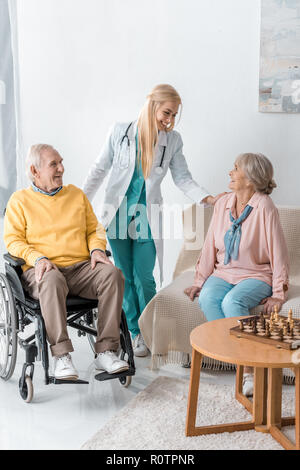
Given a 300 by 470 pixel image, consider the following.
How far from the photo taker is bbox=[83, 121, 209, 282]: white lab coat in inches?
120

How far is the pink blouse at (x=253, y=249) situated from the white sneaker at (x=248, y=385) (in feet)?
1.25

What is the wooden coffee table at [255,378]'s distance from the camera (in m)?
2.05

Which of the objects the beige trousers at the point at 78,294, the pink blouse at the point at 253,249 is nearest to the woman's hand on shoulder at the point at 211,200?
the pink blouse at the point at 253,249

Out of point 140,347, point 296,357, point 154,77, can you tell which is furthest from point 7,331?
point 154,77

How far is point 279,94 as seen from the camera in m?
3.29

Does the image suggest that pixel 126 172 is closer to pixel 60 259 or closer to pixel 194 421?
pixel 60 259

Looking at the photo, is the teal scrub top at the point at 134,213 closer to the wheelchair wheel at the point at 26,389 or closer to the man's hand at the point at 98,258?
the man's hand at the point at 98,258

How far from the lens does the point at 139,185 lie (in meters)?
3.05

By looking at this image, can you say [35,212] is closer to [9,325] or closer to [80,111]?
[9,325]

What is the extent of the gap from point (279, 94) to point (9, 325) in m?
1.81

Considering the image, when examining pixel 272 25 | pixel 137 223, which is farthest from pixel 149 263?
pixel 272 25

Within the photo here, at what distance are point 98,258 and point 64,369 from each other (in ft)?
1.70

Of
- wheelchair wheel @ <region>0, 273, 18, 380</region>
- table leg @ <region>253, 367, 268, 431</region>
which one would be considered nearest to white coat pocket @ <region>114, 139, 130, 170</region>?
wheelchair wheel @ <region>0, 273, 18, 380</region>

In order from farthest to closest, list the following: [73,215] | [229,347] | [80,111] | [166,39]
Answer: [80,111]
[166,39]
[73,215]
[229,347]
